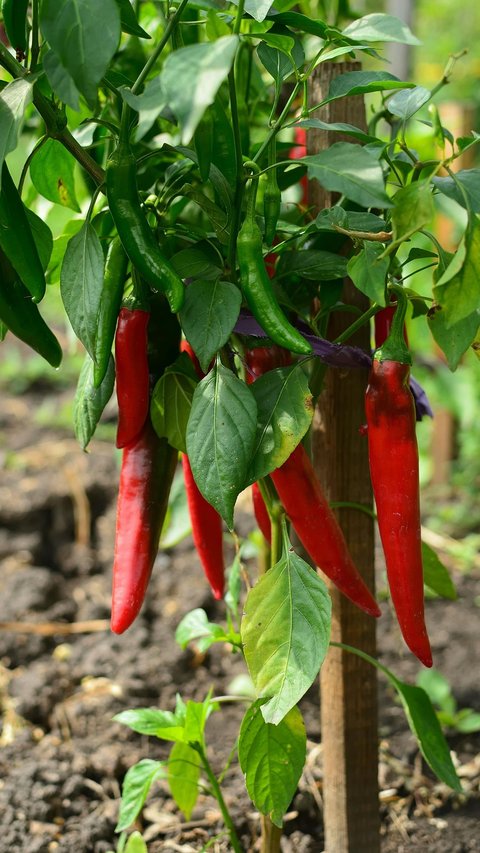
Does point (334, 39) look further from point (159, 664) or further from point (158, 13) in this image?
point (159, 664)

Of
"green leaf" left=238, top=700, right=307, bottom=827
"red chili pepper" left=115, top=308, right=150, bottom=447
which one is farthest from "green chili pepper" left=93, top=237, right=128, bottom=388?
"green leaf" left=238, top=700, right=307, bottom=827

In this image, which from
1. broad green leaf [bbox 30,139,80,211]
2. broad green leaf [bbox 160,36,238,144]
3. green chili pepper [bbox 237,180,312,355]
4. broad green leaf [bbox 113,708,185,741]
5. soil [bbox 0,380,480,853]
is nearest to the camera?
broad green leaf [bbox 160,36,238,144]

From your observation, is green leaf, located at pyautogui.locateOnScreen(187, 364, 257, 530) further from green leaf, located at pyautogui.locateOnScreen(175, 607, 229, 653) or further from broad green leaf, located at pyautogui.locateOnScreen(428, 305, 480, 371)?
green leaf, located at pyautogui.locateOnScreen(175, 607, 229, 653)

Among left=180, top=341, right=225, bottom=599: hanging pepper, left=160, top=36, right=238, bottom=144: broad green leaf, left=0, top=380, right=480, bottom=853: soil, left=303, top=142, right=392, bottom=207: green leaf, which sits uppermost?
left=160, top=36, right=238, bottom=144: broad green leaf

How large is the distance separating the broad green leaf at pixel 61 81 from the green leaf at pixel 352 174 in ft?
0.60

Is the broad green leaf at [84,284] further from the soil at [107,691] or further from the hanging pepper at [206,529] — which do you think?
the soil at [107,691]

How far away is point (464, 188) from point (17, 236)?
0.38 m

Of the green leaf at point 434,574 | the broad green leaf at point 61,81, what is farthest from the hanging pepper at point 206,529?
the broad green leaf at point 61,81

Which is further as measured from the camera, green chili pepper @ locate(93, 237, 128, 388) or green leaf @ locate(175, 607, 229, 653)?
green leaf @ locate(175, 607, 229, 653)

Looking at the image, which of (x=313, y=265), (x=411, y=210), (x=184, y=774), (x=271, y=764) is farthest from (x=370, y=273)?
(x=184, y=774)

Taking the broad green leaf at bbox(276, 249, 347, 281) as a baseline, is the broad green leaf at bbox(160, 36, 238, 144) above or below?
above

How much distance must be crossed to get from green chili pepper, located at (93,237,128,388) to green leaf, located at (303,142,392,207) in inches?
8.9

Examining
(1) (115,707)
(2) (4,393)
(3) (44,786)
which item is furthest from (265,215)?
(2) (4,393)

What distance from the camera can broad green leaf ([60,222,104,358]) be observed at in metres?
0.78
